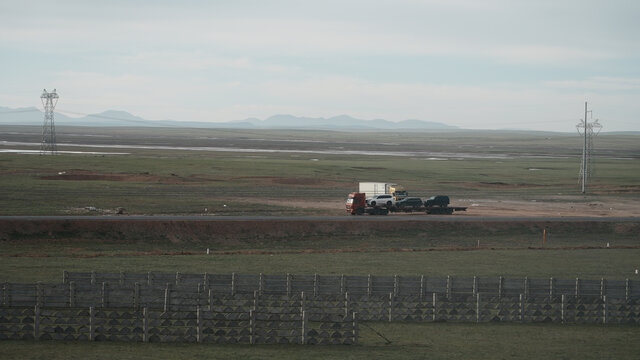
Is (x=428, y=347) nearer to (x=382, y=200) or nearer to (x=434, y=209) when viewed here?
(x=434, y=209)

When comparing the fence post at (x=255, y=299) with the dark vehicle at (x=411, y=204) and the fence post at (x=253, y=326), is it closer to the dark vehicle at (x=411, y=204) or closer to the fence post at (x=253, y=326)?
the fence post at (x=253, y=326)

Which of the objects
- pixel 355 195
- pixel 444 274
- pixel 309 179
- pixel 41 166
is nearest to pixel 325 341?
pixel 444 274

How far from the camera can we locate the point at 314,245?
67.2 meters

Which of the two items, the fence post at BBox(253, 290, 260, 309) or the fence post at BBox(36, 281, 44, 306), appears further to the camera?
the fence post at BBox(36, 281, 44, 306)

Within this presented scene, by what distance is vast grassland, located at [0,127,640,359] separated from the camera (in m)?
32.2

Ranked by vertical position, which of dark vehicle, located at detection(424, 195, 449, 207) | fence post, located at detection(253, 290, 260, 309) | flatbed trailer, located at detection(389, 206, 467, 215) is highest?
dark vehicle, located at detection(424, 195, 449, 207)

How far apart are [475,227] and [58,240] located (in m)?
38.5

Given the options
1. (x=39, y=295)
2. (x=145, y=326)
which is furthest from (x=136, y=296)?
(x=145, y=326)

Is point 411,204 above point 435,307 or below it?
above

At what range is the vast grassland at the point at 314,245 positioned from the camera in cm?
3225

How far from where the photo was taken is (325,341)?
108 ft

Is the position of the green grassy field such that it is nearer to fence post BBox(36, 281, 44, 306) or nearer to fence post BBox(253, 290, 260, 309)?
fence post BBox(253, 290, 260, 309)

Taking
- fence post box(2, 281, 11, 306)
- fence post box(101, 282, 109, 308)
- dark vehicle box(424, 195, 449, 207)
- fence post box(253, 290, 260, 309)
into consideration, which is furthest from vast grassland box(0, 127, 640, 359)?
dark vehicle box(424, 195, 449, 207)

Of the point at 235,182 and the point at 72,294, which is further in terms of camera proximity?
the point at 235,182
